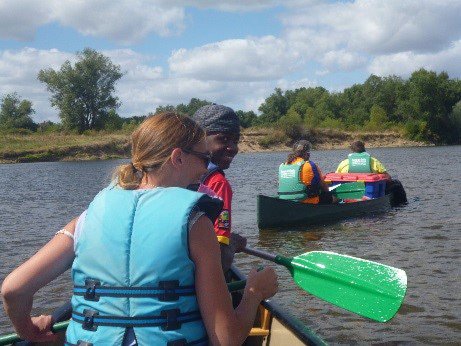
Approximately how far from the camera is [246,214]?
48.1 feet

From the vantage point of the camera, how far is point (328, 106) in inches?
3236

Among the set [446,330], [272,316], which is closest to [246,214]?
[446,330]

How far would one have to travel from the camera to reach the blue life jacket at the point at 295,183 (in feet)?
36.5

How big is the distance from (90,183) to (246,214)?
12497 millimetres

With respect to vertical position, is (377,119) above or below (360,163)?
above

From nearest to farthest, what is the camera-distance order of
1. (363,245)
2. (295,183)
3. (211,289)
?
1. (211,289)
2. (363,245)
3. (295,183)

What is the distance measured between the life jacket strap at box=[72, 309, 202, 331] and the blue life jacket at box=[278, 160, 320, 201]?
917 centimetres

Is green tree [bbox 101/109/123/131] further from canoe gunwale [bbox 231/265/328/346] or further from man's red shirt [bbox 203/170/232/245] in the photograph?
man's red shirt [bbox 203/170/232/245]

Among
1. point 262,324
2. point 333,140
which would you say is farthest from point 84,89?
point 262,324

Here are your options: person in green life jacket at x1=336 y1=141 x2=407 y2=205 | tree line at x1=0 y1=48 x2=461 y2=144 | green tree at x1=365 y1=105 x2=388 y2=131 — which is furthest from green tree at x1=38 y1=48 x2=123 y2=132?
person in green life jacket at x1=336 y1=141 x2=407 y2=205

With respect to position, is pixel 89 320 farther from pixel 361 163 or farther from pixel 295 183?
pixel 361 163

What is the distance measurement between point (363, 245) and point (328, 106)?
7339cm

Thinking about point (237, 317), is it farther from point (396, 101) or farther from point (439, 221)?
point (396, 101)

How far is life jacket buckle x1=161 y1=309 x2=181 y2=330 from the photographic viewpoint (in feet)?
6.43
